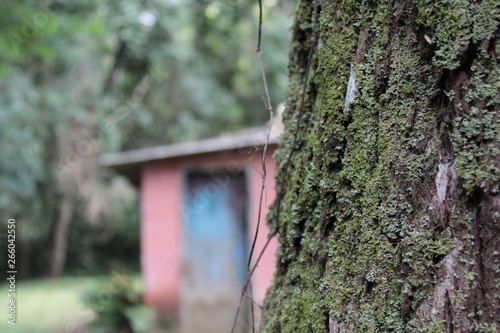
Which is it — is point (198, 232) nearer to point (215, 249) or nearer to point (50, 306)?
point (215, 249)

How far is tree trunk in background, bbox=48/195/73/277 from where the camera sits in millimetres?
18234

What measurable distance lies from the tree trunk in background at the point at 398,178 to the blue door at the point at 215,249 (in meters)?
7.13

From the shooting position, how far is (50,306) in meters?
12.8

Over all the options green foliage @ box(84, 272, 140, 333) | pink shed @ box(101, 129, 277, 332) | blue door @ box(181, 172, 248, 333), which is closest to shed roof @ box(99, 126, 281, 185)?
pink shed @ box(101, 129, 277, 332)

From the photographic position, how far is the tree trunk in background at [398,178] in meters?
1.01

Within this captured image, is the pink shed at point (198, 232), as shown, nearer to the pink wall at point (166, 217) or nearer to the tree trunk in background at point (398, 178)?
the pink wall at point (166, 217)

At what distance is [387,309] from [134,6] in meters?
14.9

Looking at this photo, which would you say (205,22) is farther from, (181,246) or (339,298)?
(339,298)

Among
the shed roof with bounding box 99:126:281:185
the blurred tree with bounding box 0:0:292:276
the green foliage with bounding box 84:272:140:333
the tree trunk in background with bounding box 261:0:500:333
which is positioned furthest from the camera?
the blurred tree with bounding box 0:0:292:276

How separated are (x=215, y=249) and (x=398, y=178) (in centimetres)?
761

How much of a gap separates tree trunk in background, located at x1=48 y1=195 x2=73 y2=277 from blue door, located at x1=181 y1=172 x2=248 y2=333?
1089cm

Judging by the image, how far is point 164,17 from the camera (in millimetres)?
15492

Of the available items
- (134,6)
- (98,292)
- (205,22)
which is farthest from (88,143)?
→ (98,292)

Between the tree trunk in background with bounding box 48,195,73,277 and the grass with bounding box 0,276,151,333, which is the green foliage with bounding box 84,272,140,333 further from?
the tree trunk in background with bounding box 48,195,73,277
